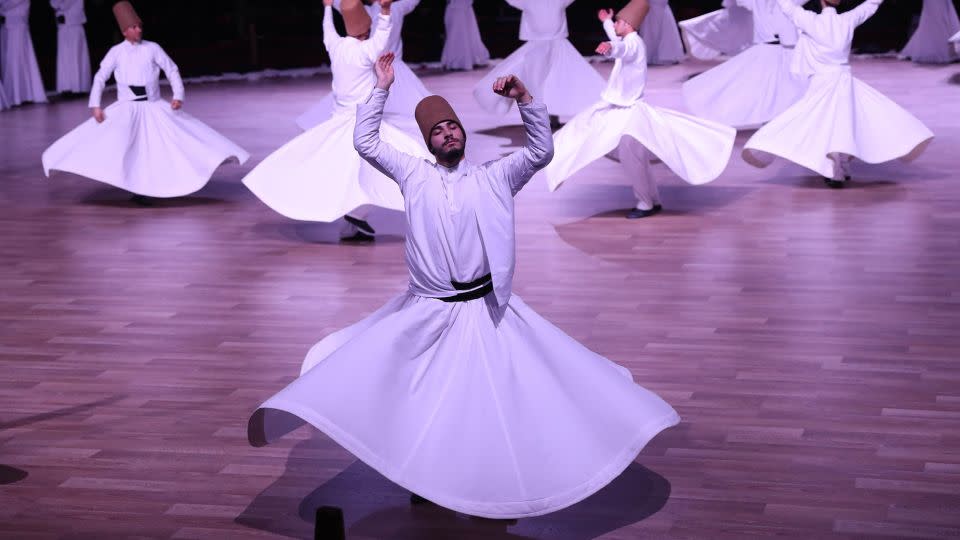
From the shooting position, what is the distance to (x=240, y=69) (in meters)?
20.2

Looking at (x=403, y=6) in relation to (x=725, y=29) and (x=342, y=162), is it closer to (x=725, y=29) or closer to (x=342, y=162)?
(x=342, y=162)

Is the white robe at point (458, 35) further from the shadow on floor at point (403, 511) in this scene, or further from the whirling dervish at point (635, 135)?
the shadow on floor at point (403, 511)

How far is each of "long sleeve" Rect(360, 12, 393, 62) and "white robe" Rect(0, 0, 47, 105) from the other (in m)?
9.31

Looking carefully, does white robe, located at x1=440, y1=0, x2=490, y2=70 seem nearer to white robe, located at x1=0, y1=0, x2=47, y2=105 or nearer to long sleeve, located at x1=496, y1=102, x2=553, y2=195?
white robe, located at x1=0, y1=0, x2=47, y2=105

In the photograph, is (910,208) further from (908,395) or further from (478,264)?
(478,264)

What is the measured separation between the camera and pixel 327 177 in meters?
8.20

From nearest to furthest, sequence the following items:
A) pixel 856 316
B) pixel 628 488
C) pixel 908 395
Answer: pixel 628 488
pixel 908 395
pixel 856 316

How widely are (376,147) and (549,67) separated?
28.0 ft

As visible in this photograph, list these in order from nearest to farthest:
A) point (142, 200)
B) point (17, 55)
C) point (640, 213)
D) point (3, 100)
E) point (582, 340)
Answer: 1. point (582, 340)
2. point (640, 213)
3. point (142, 200)
4. point (3, 100)
5. point (17, 55)

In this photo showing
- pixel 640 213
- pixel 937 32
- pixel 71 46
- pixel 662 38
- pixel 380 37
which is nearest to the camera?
pixel 380 37

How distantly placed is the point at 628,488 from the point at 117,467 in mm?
1697

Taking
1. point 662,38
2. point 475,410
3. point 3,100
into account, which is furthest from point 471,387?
point 662,38

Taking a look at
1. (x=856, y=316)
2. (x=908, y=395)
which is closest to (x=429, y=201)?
(x=908, y=395)

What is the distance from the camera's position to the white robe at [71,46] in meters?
17.0
